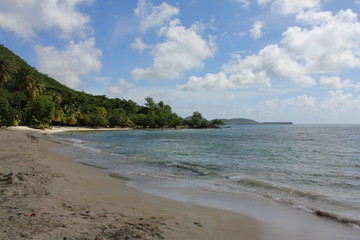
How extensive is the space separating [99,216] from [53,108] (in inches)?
2921

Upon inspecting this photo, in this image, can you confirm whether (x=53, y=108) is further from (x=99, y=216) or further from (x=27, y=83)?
(x=99, y=216)

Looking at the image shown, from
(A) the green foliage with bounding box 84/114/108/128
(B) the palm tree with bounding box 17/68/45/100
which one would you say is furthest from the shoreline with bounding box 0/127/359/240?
(A) the green foliage with bounding box 84/114/108/128

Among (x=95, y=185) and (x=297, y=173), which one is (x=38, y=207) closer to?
(x=95, y=185)

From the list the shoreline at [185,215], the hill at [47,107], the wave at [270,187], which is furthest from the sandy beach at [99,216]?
the hill at [47,107]

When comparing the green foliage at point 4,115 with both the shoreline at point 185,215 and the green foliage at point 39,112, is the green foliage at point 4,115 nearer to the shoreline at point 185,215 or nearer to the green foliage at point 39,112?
the green foliage at point 39,112

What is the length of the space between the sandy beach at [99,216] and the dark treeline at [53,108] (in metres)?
56.3

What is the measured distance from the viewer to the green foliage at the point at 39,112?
67750 mm

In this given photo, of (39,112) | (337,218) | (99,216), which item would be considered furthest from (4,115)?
(337,218)

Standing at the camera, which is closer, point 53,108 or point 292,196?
point 292,196

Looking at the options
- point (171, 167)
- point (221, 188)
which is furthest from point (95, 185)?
point (171, 167)

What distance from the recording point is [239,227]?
620cm

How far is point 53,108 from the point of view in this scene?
235 feet

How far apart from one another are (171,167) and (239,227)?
10665mm

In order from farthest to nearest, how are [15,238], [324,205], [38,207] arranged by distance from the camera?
[324,205], [38,207], [15,238]
